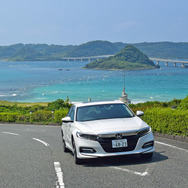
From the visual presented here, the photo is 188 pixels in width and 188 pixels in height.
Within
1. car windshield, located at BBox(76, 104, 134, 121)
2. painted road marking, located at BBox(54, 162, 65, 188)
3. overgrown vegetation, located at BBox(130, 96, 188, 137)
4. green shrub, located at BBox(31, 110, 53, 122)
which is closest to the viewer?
painted road marking, located at BBox(54, 162, 65, 188)

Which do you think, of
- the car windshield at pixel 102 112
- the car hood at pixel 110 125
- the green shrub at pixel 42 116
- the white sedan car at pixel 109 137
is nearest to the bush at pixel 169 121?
the car windshield at pixel 102 112

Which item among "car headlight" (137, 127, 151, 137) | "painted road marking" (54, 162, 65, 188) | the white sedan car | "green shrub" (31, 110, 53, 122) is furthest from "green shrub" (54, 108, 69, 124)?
"car headlight" (137, 127, 151, 137)

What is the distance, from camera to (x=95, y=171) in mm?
8203

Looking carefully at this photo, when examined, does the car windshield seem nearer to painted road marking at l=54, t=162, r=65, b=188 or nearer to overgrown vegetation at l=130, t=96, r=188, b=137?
painted road marking at l=54, t=162, r=65, b=188

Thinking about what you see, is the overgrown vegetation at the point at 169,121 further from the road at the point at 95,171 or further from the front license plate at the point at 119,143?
the front license plate at the point at 119,143

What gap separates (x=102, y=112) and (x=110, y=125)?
3.61 feet

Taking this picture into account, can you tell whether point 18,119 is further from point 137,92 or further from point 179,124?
point 137,92

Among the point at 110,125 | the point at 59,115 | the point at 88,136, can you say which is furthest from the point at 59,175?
the point at 59,115

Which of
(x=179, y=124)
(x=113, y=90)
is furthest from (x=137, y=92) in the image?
(x=179, y=124)

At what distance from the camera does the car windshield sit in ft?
32.1

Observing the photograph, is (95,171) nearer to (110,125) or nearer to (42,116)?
(110,125)

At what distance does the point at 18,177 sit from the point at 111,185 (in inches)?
83.9

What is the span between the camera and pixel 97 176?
769 cm

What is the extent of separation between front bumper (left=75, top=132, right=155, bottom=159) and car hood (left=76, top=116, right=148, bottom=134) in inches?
9.2
